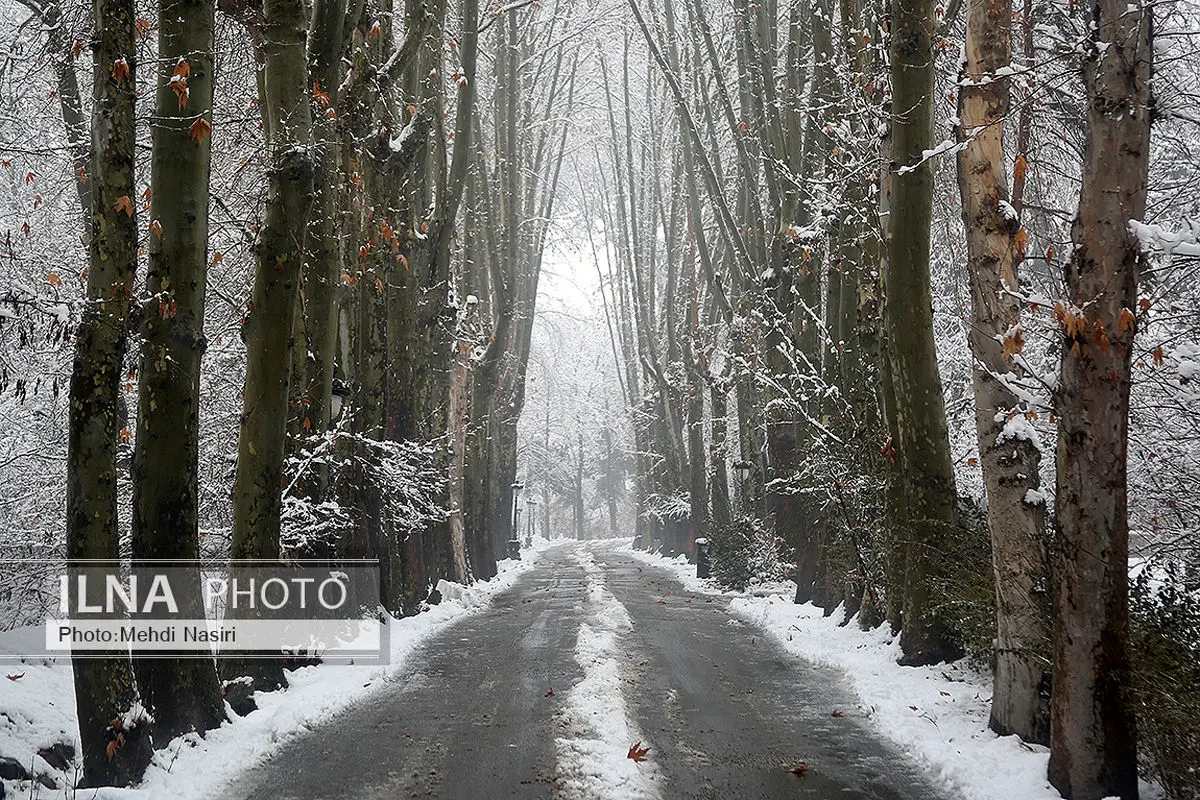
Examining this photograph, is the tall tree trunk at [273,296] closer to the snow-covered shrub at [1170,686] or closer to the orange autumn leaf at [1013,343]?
the orange autumn leaf at [1013,343]

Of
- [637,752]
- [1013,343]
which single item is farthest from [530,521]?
[1013,343]

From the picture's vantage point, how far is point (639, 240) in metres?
33.8

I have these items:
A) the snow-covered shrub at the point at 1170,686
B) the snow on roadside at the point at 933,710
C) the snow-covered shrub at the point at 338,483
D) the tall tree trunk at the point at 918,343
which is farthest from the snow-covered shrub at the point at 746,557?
the snow-covered shrub at the point at 1170,686

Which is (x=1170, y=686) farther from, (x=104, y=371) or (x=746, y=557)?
(x=746, y=557)

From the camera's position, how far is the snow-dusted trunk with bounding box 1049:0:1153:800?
5.29 meters

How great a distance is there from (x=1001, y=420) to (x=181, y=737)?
612 centimetres

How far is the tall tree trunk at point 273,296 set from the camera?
8.88 meters

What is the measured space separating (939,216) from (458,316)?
33.8ft

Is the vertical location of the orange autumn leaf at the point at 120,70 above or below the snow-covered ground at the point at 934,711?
above

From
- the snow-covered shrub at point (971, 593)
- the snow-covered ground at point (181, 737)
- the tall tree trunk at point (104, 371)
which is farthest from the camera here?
the snow-covered shrub at point (971, 593)

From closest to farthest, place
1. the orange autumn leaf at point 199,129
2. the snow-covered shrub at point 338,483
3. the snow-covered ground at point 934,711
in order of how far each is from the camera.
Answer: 1. the snow-covered ground at point 934,711
2. the orange autumn leaf at point 199,129
3. the snow-covered shrub at point 338,483

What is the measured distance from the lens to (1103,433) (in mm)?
5324

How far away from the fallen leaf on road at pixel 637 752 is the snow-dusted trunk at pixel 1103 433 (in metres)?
2.58

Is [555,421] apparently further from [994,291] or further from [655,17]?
[994,291]
